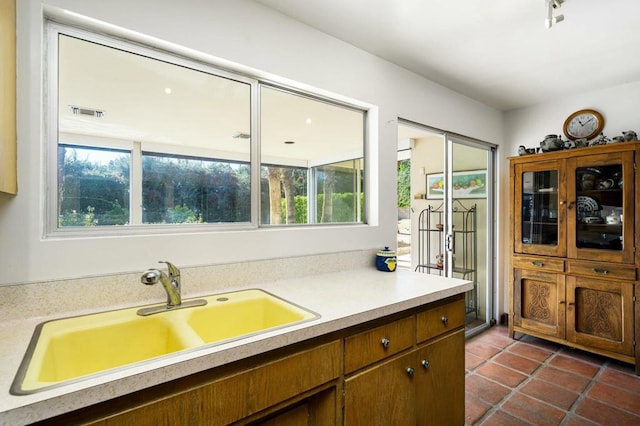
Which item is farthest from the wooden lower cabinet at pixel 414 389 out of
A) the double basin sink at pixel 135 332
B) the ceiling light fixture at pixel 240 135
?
the ceiling light fixture at pixel 240 135

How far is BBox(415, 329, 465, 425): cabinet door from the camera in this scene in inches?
61.2

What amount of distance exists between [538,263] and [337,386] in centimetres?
277

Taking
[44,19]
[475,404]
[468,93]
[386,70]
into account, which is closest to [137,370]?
[44,19]

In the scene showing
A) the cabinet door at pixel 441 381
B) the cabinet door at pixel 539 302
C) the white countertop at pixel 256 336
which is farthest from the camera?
the cabinet door at pixel 539 302

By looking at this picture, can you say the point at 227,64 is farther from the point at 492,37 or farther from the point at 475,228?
the point at 475,228

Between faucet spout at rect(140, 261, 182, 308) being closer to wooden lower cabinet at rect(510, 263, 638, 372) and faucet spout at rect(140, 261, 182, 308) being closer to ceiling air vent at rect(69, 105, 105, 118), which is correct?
ceiling air vent at rect(69, 105, 105, 118)

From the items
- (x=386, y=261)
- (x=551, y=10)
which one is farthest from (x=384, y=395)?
(x=551, y=10)

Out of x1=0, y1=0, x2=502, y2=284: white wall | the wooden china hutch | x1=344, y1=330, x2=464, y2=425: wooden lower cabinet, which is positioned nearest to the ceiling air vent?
x1=0, y1=0, x2=502, y2=284: white wall

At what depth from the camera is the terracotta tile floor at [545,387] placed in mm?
2020

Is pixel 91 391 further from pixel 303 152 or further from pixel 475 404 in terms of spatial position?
pixel 475 404

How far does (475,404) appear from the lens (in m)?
2.15

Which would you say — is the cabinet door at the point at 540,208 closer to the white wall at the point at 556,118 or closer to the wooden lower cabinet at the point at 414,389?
the white wall at the point at 556,118

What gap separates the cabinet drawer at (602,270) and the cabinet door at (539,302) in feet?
0.45

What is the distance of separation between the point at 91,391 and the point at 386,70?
248 centimetres
